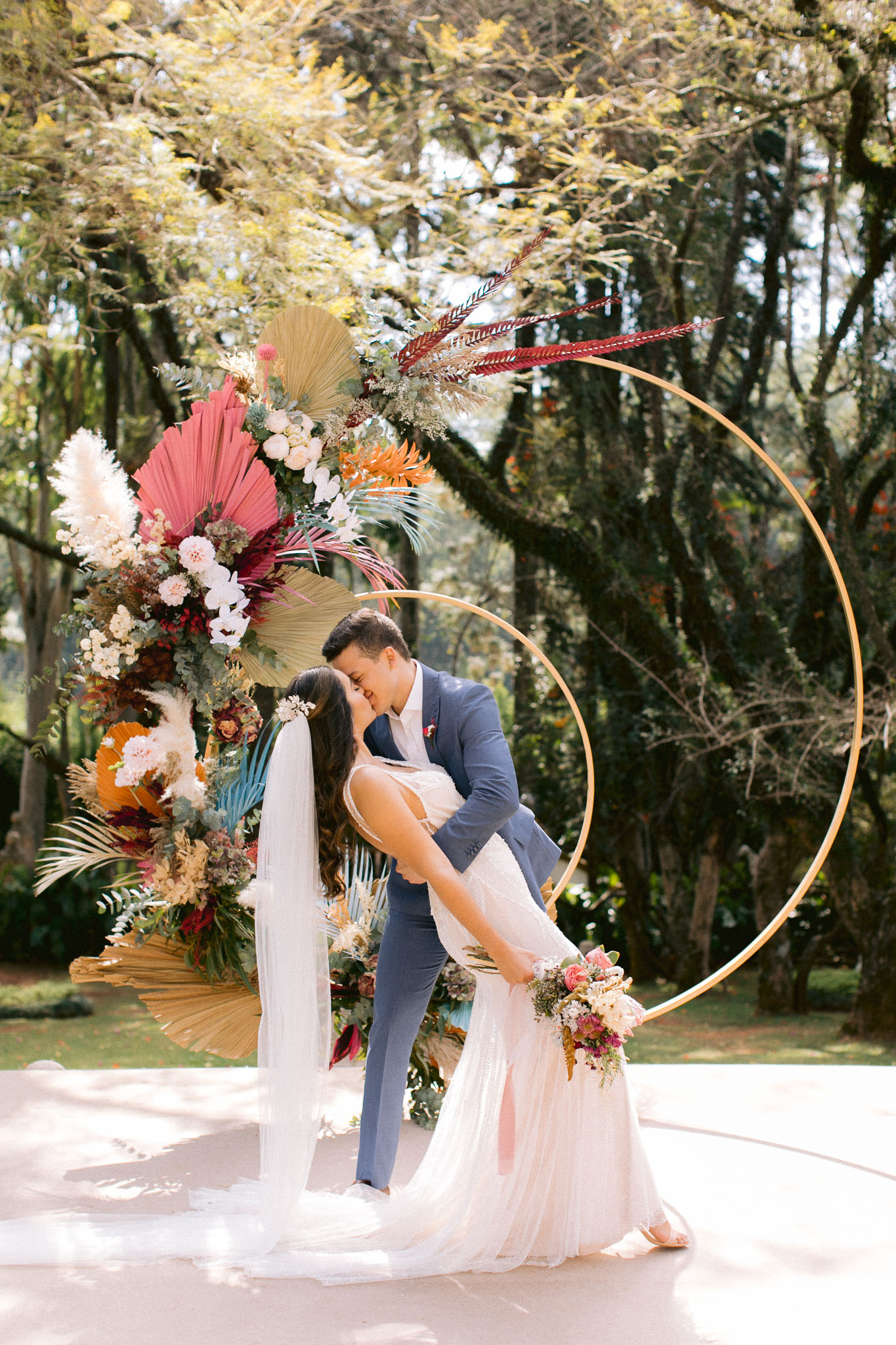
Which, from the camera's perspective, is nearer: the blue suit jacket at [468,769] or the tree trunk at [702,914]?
the blue suit jacket at [468,769]

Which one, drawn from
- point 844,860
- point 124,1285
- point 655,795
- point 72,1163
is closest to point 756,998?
point 655,795

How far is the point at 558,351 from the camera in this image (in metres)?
2.85

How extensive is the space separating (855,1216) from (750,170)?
7.83m

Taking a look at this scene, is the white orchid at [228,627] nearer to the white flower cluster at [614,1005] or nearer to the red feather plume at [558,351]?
the red feather plume at [558,351]

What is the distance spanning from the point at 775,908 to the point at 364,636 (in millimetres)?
6274

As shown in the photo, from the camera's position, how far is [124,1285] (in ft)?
8.37

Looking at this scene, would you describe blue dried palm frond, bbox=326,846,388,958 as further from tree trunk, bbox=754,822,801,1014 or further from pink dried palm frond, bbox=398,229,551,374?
tree trunk, bbox=754,822,801,1014

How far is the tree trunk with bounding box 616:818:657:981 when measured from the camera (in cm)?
978

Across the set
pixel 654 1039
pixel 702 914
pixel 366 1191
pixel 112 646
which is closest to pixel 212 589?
pixel 112 646

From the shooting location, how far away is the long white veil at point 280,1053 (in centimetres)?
269

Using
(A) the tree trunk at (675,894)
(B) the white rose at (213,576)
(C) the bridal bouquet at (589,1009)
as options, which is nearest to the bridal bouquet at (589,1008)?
(C) the bridal bouquet at (589,1009)

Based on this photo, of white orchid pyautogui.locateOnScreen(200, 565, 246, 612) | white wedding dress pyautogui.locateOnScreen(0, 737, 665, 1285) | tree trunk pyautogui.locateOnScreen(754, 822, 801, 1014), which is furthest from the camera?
tree trunk pyautogui.locateOnScreen(754, 822, 801, 1014)

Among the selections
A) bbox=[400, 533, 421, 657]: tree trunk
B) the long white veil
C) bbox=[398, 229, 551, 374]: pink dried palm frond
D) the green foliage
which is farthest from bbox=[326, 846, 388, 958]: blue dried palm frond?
the green foliage

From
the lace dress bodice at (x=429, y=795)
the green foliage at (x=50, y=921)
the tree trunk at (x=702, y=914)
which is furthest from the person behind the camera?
the green foliage at (x=50, y=921)
